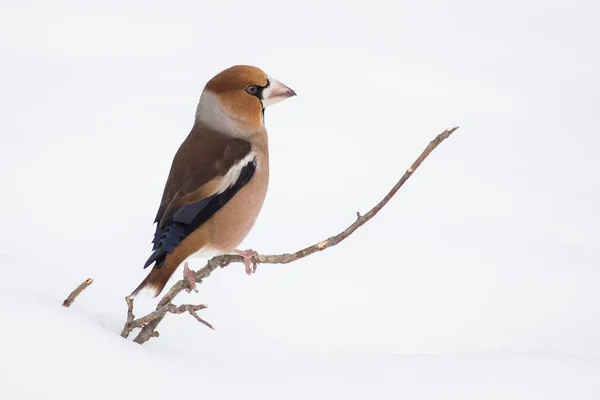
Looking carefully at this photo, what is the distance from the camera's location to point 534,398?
4895 millimetres

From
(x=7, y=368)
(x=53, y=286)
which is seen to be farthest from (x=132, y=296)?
(x=53, y=286)

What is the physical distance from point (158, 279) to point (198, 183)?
599mm

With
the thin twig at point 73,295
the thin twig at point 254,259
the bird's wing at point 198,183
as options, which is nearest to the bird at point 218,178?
the bird's wing at point 198,183

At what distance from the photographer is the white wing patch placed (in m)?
5.07

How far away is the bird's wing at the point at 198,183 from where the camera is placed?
4.85m

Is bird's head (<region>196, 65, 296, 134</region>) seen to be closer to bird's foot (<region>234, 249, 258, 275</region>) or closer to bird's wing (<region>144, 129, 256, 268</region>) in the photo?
bird's wing (<region>144, 129, 256, 268</region>)

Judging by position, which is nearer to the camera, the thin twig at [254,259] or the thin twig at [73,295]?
the thin twig at [254,259]

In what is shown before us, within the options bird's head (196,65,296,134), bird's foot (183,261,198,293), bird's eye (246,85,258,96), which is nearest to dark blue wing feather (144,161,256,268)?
bird's foot (183,261,198,293)

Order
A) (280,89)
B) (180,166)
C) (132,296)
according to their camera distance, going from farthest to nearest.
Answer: (280,89), (180,166), (132,296)

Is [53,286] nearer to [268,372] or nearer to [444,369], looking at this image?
[268,372]

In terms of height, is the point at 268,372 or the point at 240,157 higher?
the point at 240,157

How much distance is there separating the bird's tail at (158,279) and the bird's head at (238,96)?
3.40 ft

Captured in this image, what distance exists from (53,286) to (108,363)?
1347 millimetres

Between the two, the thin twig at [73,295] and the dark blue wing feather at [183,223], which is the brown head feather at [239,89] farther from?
the thin twig at [73,295]
